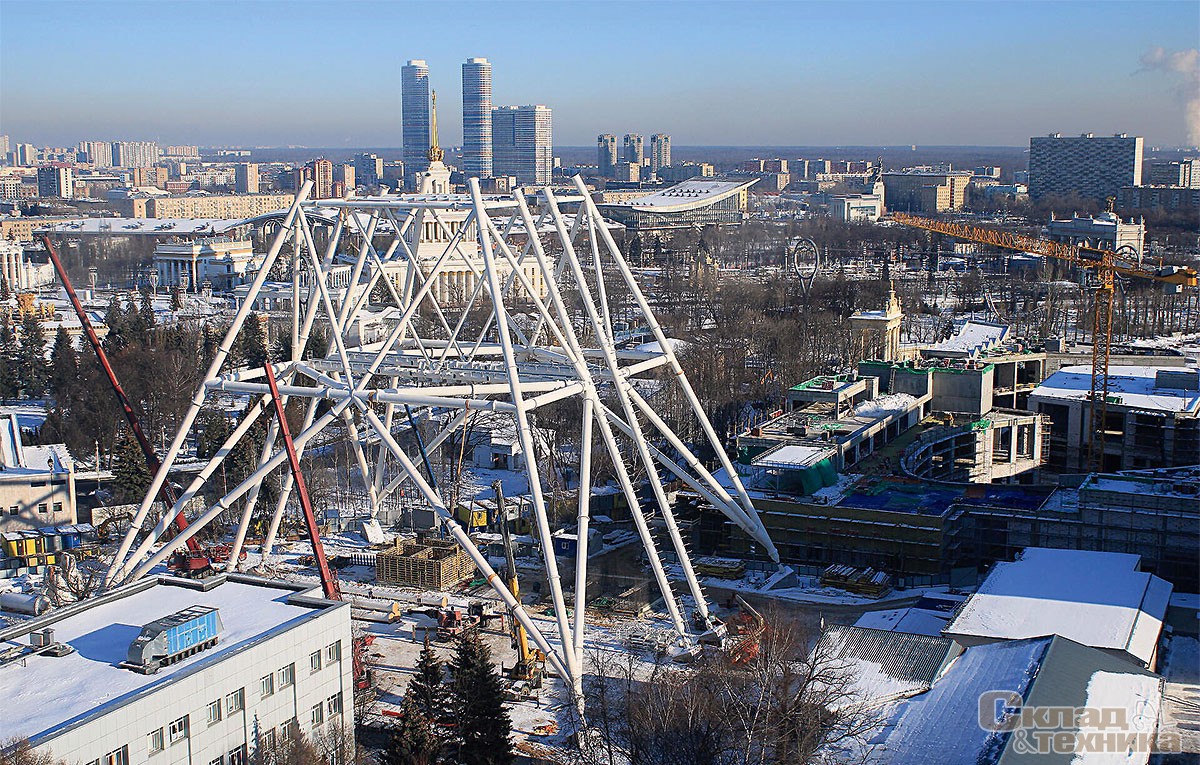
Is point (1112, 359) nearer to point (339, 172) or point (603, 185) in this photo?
point (603, 185)

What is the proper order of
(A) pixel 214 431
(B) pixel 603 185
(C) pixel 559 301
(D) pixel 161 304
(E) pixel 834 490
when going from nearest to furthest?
(C) pixel 559 301 < (E) pixel 834 490 < (A) pixel 214 431 < (D) pixel 161 304 < (B) pixel 603 185

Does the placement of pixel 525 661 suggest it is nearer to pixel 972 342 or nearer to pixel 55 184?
pixel 972 342

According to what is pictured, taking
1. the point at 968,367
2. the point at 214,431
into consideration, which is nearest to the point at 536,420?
the point at 214,431

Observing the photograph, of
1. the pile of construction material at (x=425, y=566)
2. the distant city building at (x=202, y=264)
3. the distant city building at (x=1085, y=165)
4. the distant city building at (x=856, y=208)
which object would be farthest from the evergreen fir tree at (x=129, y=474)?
the distant city building at (x=1085, y=165)

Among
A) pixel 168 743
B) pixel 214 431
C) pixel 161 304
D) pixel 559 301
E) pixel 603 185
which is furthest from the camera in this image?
pixel 603 185

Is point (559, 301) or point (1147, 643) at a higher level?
point (559, 301)

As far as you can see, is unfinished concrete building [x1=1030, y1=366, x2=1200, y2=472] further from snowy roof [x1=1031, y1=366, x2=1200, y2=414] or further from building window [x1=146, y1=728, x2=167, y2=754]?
building window [x1=146, y1=728, x2=167, y2=754]

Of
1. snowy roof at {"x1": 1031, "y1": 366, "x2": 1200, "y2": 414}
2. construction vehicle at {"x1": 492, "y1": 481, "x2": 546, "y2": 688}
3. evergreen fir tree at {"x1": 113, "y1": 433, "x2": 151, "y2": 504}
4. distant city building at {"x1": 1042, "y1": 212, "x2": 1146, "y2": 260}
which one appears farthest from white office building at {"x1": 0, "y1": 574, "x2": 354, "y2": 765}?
distant city building at {"x1": 1042, "y1": 212, "x2": 1146, "y2": 260}

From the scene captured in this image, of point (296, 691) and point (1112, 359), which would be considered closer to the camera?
point (296, 691)
